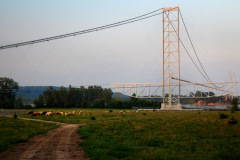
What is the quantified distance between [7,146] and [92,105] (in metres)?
78.4

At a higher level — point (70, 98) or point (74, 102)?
point (70, 98)

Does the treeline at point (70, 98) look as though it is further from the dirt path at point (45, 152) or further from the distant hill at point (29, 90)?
the dirt path at point (45, 152)

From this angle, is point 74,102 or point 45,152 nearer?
point 45,152

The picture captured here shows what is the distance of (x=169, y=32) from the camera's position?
64.4 meters

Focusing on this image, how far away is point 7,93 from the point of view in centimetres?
8788

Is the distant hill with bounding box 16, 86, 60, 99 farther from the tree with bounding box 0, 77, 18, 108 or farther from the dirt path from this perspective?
the dirt path

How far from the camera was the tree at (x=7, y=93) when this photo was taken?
253 feet

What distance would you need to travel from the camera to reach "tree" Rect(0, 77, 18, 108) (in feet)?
253

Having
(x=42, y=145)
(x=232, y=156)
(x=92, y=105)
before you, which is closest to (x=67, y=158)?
(x=42, y=145)

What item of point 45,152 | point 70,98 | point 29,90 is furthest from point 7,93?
point 45,152

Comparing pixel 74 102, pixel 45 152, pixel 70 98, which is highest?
pixel 70 98

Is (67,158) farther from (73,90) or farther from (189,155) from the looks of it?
(73,90)

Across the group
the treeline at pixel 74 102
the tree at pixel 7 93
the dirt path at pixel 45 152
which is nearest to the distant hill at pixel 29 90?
the tree at pixel 7 93

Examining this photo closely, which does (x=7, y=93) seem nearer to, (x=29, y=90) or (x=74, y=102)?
(x=74, y=102)
